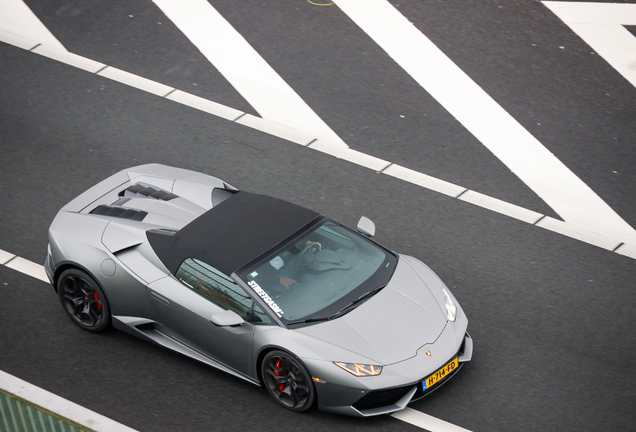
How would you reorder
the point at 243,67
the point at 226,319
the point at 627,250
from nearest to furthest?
1. the point at 226,319
2. the point at 627,250
3. the point at 243,67

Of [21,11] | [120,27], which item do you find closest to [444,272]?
[120,27]

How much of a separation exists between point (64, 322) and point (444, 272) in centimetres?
378

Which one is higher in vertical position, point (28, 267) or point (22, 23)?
point (22, 23)

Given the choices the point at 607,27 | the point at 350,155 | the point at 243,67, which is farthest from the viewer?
the point at 607,27

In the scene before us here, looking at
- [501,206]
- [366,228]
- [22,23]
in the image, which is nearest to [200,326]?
[366,228]

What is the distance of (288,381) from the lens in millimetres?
6906

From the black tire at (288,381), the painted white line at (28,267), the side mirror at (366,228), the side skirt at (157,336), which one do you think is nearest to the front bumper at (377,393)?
the black tire at (288,381)

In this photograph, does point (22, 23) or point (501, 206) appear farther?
point (22, 23)

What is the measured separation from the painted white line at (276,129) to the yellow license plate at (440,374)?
4.29 m

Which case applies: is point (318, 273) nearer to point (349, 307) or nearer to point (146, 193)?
point (349, 307)

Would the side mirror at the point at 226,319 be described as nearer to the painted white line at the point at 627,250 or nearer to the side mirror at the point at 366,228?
the side mirror at the point at 366,228

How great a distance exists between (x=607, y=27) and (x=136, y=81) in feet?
22.9

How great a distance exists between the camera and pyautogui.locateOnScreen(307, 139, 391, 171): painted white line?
10.2 meters

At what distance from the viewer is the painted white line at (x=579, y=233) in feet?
29.9
